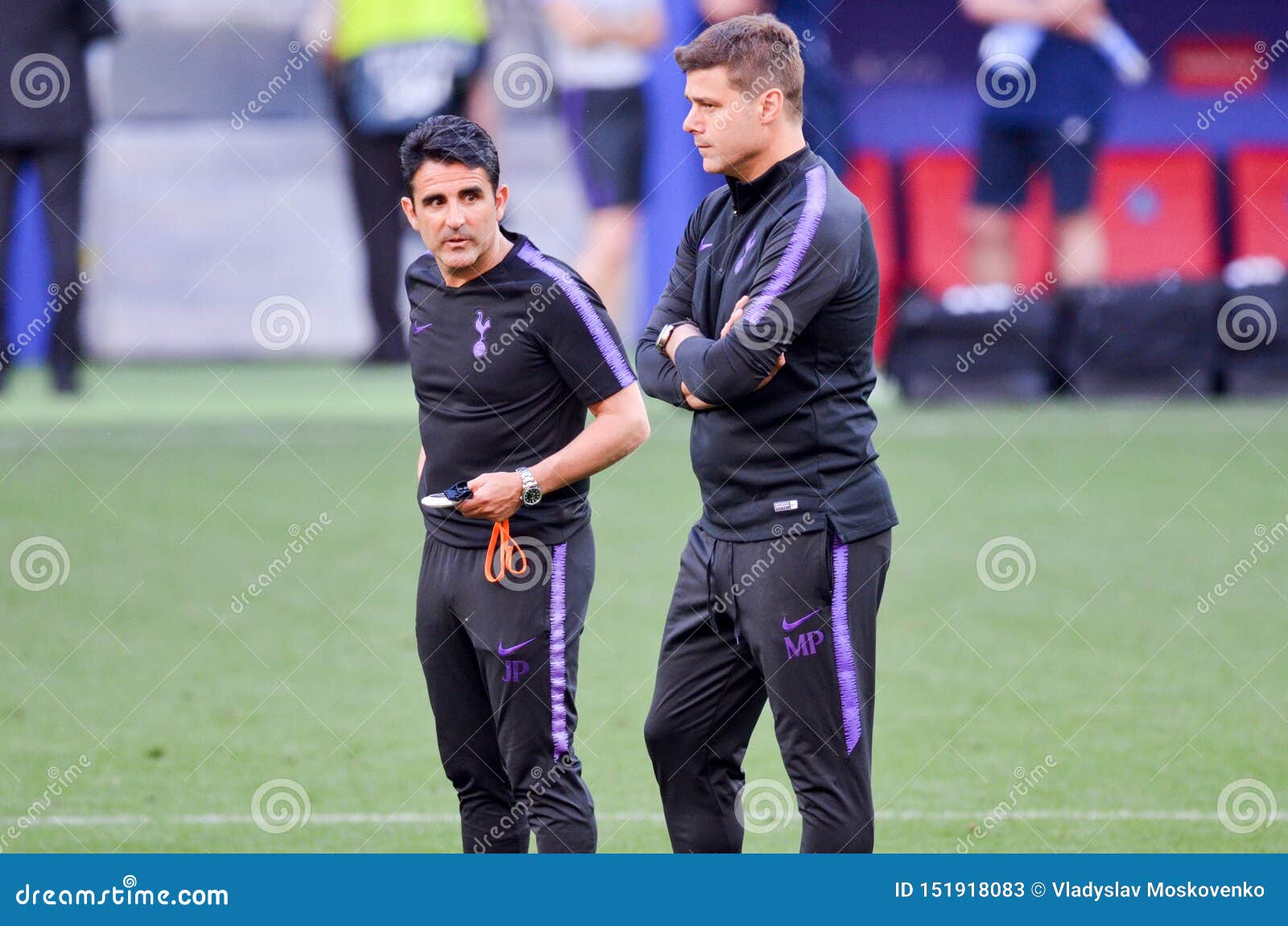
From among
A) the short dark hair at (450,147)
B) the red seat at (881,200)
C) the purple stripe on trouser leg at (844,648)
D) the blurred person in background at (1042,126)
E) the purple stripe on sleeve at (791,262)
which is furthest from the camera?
the red seat at (881,200)

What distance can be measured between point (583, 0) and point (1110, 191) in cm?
525

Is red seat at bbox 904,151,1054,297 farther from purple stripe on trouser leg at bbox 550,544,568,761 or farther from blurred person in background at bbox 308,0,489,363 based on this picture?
purple stripe on trouser leg at bbox 550,544,568,761

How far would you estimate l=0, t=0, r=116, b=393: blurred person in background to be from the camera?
13781 millimetres

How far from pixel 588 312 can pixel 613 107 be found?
453 inches

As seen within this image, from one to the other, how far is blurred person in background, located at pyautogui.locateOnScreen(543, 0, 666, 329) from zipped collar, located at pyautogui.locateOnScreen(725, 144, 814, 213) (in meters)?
11.2

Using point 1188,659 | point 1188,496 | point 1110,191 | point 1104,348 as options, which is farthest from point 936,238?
point 1188,659

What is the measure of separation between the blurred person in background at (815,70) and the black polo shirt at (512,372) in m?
9.02

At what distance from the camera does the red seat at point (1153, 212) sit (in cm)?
1683

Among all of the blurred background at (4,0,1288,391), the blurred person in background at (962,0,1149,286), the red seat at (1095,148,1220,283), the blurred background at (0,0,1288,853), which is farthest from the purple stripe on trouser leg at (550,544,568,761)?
the red seat at (1095,148,1220,283)

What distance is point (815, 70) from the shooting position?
13.6 m

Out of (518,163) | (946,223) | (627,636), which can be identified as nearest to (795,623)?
(627,636)

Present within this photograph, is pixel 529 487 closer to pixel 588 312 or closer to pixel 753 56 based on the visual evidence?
pixel 588 312

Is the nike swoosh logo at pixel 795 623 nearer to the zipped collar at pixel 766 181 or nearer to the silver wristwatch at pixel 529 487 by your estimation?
the silver wristwatch at pixel 529 487

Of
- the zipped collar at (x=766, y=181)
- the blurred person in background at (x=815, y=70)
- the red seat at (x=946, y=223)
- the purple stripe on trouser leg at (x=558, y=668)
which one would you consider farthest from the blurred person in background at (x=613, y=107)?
the zipped collar at (x=766, y=181)
